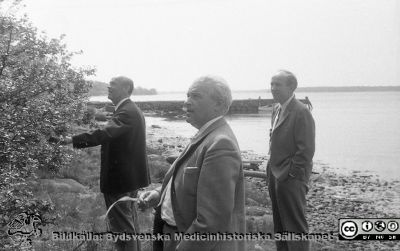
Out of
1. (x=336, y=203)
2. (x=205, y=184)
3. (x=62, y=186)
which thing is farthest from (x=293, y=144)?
(x=336, y=203)

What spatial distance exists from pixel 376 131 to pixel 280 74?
38878 millimetres

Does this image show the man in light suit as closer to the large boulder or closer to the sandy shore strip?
the sandy shore strip

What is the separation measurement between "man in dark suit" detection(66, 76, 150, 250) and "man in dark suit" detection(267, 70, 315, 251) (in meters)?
1.53

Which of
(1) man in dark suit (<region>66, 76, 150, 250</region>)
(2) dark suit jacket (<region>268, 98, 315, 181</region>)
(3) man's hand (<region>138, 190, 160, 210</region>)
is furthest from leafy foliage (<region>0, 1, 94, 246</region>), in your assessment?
(2) dark suit jacket (<region>268, 98, 315, 181</region>)

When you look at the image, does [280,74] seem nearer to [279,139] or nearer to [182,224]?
[279,139]

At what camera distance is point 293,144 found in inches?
203

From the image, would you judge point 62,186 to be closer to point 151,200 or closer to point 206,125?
point 151,200

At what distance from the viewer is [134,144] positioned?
5.02 meters

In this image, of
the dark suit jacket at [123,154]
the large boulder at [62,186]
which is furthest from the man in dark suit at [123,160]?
the large boulder at [62,186]


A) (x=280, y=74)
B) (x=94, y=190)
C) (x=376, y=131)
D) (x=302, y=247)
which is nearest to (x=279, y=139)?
(x=280, y=74)

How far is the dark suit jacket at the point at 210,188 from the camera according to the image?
272 centimetres

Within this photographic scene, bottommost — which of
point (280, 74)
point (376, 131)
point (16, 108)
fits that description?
point (376, 131)

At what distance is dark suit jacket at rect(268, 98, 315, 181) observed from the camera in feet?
16.5

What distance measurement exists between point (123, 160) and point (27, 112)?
1106mm
